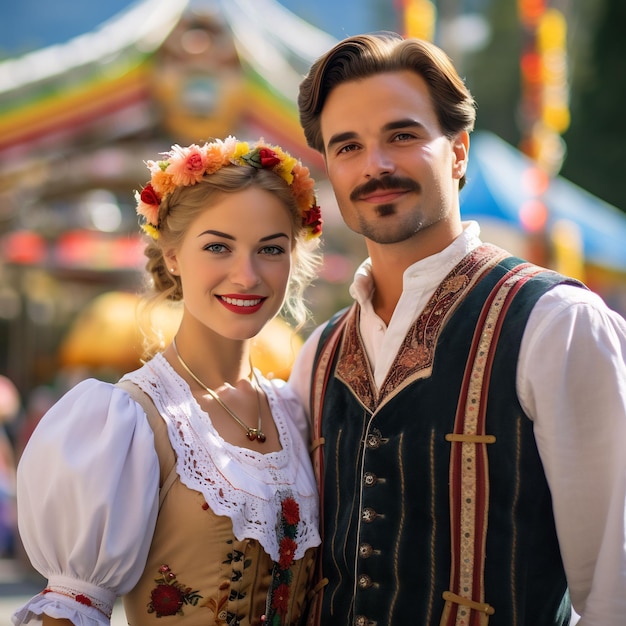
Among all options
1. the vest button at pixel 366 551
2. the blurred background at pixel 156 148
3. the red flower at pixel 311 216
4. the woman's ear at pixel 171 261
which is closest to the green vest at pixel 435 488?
the vest button at pixel 366 551

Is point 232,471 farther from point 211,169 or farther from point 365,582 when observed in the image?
point 211,169

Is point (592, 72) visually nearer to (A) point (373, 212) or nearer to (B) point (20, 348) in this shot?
(B) point (20, 348)

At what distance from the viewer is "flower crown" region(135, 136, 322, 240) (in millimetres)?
1977

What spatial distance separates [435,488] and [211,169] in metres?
0.86

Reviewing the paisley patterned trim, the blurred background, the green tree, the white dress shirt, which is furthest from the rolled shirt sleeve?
the green tree

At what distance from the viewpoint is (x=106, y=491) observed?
168cm

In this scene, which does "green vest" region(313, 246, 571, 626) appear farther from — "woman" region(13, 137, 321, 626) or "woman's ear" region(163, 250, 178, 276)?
"woman's ear" region(163, 250, 178, 276)

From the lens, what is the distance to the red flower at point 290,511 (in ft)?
6.19

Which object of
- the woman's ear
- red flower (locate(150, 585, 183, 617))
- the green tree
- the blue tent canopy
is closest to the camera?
red flower (locate(150, 585, 183, 617))

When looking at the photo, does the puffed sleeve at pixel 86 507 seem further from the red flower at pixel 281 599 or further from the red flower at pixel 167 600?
→ the red flower at pixel 281 599

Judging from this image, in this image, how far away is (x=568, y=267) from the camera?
20.9 feet

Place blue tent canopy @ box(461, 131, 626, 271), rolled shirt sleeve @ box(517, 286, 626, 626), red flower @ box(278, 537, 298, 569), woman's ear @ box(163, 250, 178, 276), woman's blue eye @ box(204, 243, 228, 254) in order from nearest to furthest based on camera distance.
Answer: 1. rolled shirt sleeve @ box(517, 286, 626, 626)
2. red flower @ box(278, 537, 298, 569)
3. woman's blue eye @ box(204, 243, 228, 254)
4. woman's ear @ box(163, 250, 178, 276)
5. blue tent canopy @ box(461, 131, 626, 271)

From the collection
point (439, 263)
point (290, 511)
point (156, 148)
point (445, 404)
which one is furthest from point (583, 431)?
point (156, 148)

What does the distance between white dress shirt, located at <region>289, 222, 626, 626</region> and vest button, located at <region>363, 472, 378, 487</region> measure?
35 centimetres
